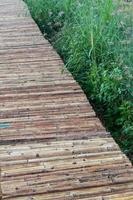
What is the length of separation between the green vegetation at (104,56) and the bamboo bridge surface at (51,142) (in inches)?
8.9

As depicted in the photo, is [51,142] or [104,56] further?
[104,56]

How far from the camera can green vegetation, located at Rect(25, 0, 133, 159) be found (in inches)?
187

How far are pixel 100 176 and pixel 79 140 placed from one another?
21.8 inches

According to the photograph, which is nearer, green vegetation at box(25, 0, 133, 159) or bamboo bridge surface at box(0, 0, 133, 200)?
bamboo bridge surface at box(0, 0, 133, 200)

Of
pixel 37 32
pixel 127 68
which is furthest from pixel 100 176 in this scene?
pixel 37 32

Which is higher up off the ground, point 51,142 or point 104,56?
point 51,142

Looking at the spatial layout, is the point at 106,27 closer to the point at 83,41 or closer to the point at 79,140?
the point at 83,41

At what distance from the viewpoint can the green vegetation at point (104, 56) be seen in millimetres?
4754

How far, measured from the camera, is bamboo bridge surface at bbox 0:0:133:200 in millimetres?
3396

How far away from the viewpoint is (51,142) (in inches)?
157

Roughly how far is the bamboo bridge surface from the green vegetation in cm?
22

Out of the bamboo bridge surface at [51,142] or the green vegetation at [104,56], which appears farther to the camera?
the green vegetation at [104,56]

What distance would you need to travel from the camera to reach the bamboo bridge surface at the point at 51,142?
11.1 ft

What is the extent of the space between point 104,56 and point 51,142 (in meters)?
1.73
